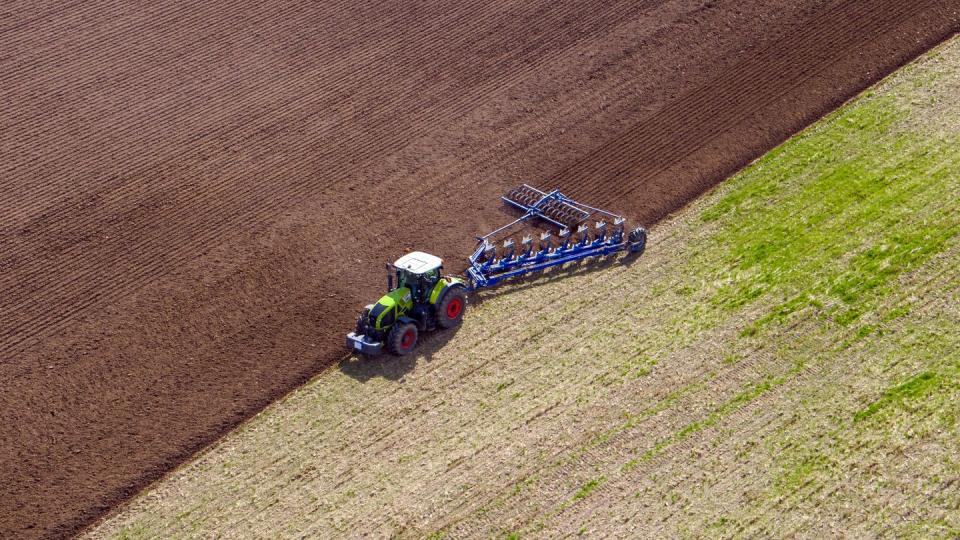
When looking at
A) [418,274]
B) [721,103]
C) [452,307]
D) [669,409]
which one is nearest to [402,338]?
[418,274]

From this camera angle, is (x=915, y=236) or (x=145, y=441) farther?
(x=915, y=236)

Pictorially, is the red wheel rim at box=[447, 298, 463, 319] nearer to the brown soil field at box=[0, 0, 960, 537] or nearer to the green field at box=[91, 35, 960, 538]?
the green field at box=[91, 35, 960, 538]

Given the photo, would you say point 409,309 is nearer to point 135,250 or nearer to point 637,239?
point 637,239

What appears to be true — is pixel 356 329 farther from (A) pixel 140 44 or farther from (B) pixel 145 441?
(A) pixel 140 44

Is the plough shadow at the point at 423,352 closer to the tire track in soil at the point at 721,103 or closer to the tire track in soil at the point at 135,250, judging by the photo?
the tire track in soil at the point at 721,103

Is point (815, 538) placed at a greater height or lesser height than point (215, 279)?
lesser

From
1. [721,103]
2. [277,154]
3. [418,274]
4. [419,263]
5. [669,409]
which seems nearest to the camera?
[669,409]

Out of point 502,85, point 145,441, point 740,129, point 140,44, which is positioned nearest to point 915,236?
point 740,129

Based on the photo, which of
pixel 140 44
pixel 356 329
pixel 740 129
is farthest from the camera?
pixel 140 44
